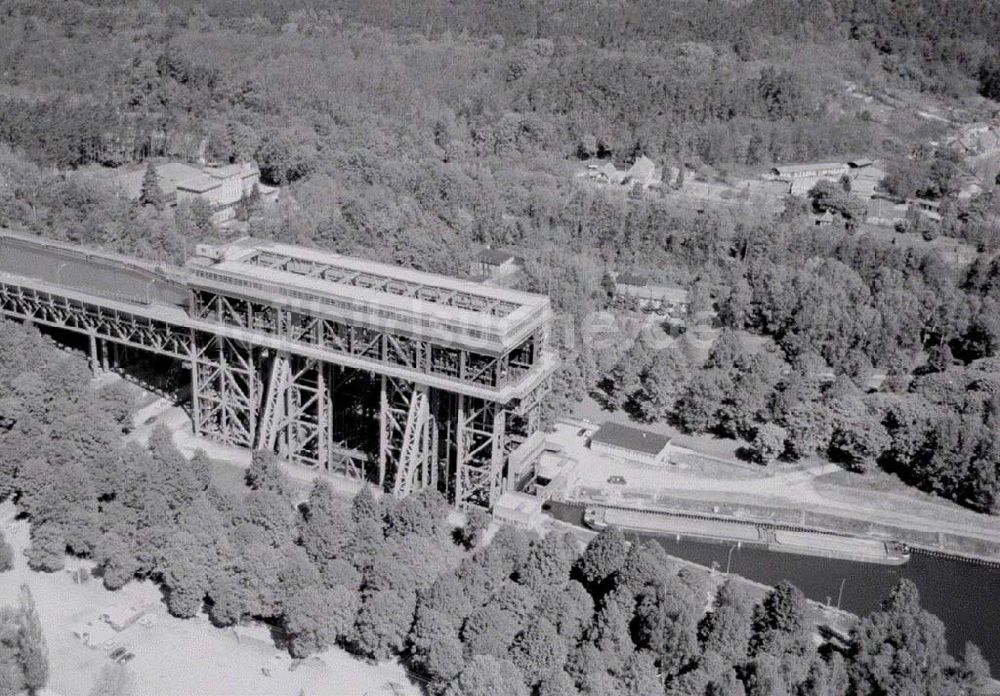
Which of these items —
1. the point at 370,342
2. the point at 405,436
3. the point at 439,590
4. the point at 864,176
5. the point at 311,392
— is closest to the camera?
the point at 439,590

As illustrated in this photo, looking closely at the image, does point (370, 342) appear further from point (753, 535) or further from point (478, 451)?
point (753, 535)

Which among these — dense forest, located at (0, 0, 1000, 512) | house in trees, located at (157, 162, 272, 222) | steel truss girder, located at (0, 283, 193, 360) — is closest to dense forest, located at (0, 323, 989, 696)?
steel truss girder, located at (0, 283, 193, 360)

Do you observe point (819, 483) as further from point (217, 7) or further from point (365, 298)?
point (217, 7)

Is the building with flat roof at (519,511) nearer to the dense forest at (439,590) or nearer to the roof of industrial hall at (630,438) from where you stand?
the dense forest at (439,590)

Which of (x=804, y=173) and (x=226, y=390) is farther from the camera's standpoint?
(x=804, y=173)

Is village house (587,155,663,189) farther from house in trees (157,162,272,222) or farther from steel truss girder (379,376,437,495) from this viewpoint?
steel truss girder (379,376,437,495)

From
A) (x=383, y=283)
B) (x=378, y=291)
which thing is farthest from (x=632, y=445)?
(x=378, y=291)
